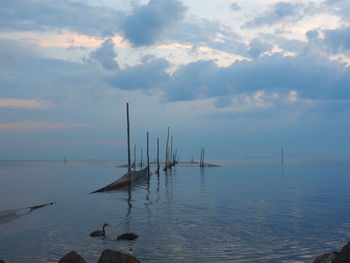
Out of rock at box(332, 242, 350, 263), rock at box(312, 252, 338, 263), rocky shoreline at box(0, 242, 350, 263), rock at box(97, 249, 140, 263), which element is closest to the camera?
rock at box(332, 242, 350, 263)

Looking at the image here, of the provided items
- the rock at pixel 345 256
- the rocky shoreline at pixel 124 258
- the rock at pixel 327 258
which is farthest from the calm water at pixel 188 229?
the rock at pixel 345 256

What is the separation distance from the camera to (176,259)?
1363cm

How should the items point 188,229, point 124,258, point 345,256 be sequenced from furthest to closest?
point 188,229 < point 124,258 < point 345,256

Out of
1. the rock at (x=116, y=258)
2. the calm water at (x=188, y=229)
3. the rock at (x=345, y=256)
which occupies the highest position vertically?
the rock at (x=345, y=256)

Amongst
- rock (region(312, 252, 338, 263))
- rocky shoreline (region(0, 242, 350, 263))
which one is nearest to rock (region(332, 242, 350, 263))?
rocky shoreline (region(0, 242, 350, 263))

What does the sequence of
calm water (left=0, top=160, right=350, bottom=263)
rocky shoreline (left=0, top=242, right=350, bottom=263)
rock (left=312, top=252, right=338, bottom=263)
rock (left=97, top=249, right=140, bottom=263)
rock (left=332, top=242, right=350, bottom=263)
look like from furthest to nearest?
1. calm water (left=0, top=160, right=350, bottom=263)
2. rock (left=312, top=252, right=338, bottom=263)
3. rock (left=97, top=249, right=140, bottom=263)
4. rocky shoreline (left=0, top=242, right=350, bottom=263)
5. rock (left=332, top=242, right=350, bottom=263)

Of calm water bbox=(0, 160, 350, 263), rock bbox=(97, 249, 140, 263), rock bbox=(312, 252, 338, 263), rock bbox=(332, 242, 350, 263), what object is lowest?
calm water bbox=(0, 160, 350, 263)

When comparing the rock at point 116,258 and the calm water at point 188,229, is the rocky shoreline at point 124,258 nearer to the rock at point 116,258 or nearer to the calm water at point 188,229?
the rock at point 116,258

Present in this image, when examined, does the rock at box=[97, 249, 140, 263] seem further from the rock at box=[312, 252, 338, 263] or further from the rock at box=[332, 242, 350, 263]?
the rock at box=[312, 252, 338, 263]

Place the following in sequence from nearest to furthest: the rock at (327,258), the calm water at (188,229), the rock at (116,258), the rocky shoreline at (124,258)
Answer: the rocky shoreline at (124,258) < the rock at (116,258) < the rock at (327,258) < the calm water at (188,229)

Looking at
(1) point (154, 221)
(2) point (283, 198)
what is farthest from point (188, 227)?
(2) point (283, 198)

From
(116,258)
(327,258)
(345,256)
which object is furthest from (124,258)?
(327,258)

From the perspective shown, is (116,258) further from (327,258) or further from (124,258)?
(327,258)

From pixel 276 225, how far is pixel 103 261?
40.5ft
